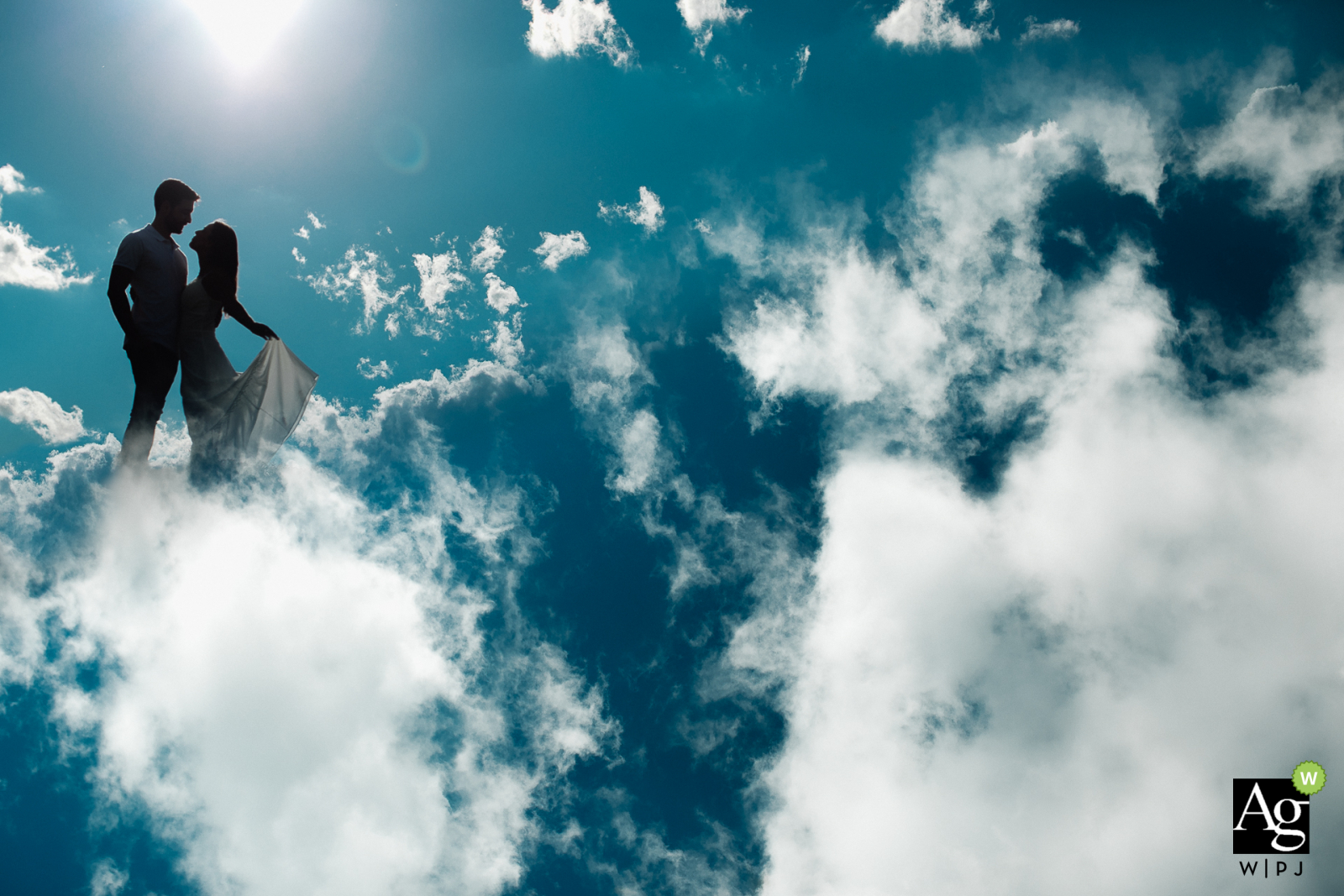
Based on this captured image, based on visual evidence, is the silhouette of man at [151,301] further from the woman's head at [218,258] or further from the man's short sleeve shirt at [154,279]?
the woman's head at [218,258]

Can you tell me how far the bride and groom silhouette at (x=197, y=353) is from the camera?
9.62m

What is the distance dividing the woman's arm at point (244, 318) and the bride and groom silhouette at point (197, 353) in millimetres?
15

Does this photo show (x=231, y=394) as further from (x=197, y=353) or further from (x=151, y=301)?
(x=151, y=301)

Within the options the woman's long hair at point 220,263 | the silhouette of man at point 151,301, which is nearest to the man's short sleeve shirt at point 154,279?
the silhouette of man at point 151,301

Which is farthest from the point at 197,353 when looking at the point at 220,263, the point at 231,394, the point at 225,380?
the point at 220,263

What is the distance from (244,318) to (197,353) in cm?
96

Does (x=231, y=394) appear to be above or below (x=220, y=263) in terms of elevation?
below

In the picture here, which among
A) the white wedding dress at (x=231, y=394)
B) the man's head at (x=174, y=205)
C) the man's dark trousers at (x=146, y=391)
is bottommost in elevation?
the man's dark trousers at (x=146, y=391)

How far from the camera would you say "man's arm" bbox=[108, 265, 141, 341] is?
9.27 m

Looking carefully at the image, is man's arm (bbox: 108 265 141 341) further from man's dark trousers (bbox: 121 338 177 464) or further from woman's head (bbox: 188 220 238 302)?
woman's head (bbox: 188 220 238 302)

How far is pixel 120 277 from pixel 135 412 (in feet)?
7.07

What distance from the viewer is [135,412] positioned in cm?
1038

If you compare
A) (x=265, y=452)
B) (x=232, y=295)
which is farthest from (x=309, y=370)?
(x=232, y=295)

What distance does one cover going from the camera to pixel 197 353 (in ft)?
35.4
